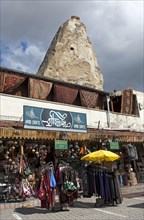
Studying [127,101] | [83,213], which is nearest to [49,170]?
[83,213]

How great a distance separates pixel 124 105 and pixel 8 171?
13.4 m

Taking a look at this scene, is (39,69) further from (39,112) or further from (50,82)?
(39,112)

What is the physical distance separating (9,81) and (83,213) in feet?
33.0

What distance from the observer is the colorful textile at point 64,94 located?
18.7 meters

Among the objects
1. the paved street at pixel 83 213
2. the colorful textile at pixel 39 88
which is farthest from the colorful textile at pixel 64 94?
the paved street at pixel 83 213

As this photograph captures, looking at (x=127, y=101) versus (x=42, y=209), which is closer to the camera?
(x=42, y=209)

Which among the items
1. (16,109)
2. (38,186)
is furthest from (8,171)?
(16,109)

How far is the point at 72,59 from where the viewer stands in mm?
38781

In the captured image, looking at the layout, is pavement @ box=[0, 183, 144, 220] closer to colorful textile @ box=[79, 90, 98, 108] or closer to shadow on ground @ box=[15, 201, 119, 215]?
shadow on ground @ box=[15, 201, 119, 215]

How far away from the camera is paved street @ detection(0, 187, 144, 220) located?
8.49 meters

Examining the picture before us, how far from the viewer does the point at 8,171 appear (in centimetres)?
1241

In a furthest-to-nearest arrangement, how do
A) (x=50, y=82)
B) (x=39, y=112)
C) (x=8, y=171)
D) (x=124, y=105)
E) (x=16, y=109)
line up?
(x=124, y=105) → (x=50, y=82) → (x=16, y=109) → (x=39, y=112) → (x=8, y=171)

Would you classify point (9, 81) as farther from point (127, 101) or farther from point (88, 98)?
point (127, 101)

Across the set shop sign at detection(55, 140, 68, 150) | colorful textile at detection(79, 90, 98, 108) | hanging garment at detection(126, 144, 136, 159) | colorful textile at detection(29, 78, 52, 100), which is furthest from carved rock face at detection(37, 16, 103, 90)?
shop sign at detection(55, 140, 68, 150)
